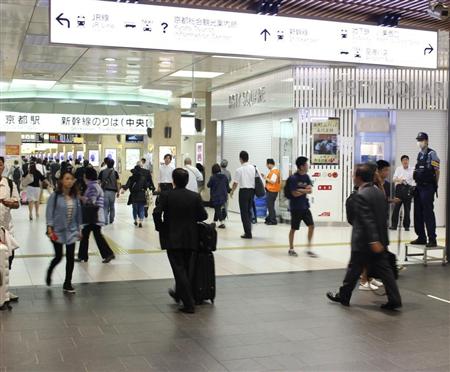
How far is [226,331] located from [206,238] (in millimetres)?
1143

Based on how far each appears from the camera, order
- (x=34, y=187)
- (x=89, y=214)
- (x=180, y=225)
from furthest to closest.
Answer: (x=34, y=187) → (x=89, y=214) → (x=180, y=225)

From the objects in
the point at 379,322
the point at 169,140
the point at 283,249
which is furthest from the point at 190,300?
the point at 169,140

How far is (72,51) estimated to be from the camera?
12453 mm

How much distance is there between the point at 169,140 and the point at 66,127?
15.0 ft

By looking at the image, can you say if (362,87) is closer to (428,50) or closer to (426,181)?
(426,181)

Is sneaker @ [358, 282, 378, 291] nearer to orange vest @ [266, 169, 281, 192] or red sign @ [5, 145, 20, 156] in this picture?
orange vest @ [266, 169, 281, 192]

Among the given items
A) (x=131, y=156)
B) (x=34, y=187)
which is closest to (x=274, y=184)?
(x=34, y=187)

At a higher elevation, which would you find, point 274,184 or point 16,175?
point 16,175

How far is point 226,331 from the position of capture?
5.25 meters

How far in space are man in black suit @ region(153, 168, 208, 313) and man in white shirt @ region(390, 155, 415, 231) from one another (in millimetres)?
7092

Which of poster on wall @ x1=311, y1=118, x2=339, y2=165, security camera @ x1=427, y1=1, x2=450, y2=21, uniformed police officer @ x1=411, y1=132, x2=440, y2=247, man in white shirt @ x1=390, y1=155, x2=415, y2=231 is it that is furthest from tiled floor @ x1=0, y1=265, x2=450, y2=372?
poster on wall @ x1=311, y1=118, x2=339, y2=165

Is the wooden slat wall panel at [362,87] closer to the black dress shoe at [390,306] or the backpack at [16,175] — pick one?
the black dress shoe at [390,306]

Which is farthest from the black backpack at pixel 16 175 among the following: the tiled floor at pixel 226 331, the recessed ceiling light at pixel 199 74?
the tiled floor at pixel 226 331

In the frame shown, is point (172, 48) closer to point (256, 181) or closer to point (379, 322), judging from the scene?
point (379, 322)
